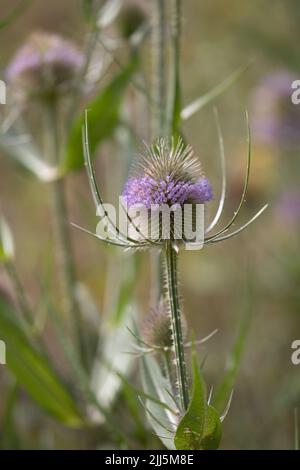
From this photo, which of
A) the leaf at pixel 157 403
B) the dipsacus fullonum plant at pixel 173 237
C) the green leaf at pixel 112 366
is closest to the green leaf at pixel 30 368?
the green leaf at pixel 112 366

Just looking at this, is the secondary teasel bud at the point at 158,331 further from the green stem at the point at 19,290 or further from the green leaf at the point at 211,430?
the green stem at the point at 19,290

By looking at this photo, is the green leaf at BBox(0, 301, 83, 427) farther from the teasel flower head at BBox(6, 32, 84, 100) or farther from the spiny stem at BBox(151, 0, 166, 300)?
the teasel flower head at BBox(6, 32, 84, 100)

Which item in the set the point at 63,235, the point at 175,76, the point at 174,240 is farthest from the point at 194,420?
the point at 63,235

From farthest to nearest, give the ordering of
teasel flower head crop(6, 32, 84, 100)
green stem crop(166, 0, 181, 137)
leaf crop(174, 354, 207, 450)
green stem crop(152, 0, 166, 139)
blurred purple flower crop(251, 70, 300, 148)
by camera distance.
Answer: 1. blurred purple flower crop(251, 70, 300, 148)
2. teasel flower head crop(6, 32, 84, 100)
3. green stem crop(152, 0, 166, 139)
4. green stem crop(166, 0, 181, 137)
5. leaf crop(174, 354, 207, 450)

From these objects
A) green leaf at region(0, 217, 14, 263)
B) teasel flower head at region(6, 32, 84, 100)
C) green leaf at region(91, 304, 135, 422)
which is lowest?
green leaf at region(91, 304, 135, 422)

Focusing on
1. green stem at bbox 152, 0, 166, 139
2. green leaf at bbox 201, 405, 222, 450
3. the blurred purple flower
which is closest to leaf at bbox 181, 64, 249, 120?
green stem at bbox 152, 0, 166, 139

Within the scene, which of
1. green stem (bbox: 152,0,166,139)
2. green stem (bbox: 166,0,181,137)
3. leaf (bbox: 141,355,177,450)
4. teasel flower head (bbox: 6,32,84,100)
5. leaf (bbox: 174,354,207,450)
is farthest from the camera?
teasel flower head (bbox: 6,32,84,100)

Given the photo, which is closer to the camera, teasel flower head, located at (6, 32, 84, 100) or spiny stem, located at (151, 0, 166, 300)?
spiny stem, located at (151, 0, 166, 300)
